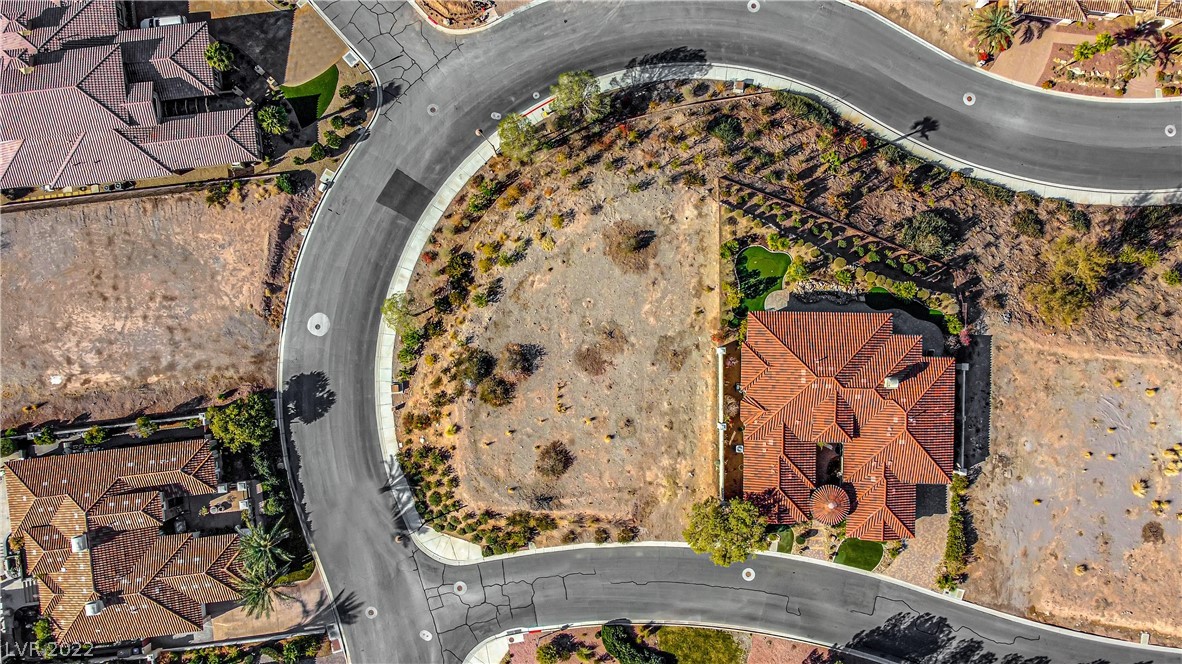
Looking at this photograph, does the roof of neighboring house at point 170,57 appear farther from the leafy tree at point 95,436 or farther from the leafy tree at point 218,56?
the leafy tree at point 95,436

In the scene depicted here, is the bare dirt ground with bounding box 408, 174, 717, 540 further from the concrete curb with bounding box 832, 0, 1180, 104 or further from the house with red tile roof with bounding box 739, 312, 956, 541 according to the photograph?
the concrete curb with bounding box 832, 0, 1180, 104

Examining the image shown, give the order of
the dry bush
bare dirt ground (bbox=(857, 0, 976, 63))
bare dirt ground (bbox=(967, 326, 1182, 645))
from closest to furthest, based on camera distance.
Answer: bare dirt ground (bbox=(967, 326, 1182, 645)) → the dry bush → bare dirt ground (bbox=(857, 0, 976, 63))

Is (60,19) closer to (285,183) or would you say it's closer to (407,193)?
(285,183)

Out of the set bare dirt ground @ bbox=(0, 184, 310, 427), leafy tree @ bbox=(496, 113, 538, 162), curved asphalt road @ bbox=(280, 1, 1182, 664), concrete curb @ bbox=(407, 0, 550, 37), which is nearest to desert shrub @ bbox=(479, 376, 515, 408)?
curved asphalt road @ bbox=(280, 1, 1182, 664)

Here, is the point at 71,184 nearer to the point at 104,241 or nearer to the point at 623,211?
the point at 104,241

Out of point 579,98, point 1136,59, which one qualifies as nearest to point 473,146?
point 579,98
